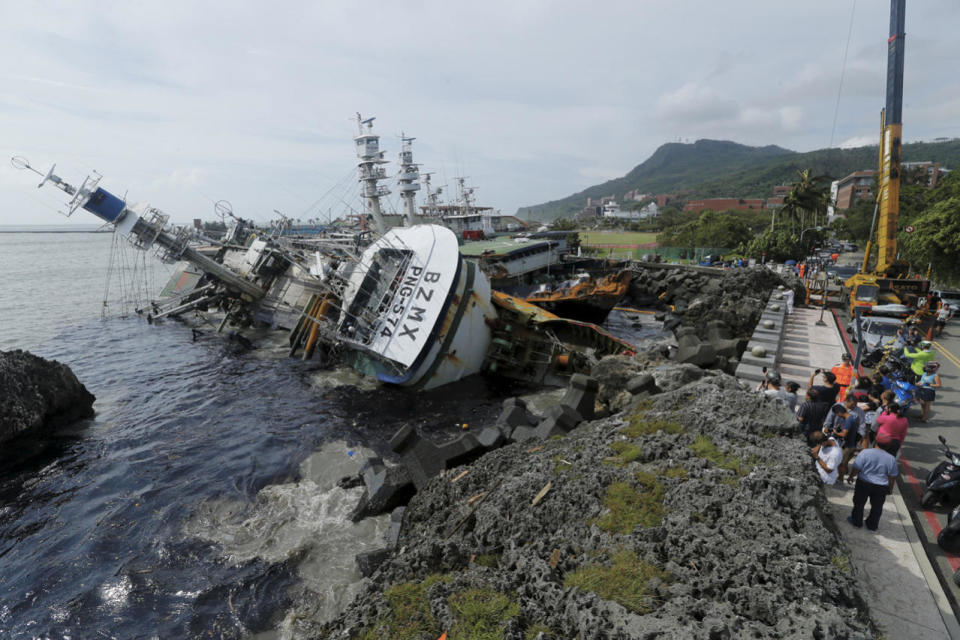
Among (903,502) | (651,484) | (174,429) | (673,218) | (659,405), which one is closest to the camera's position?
(651,484)

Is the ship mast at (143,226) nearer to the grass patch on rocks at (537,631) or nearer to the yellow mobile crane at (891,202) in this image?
the grass patch on rocks at (537,631)

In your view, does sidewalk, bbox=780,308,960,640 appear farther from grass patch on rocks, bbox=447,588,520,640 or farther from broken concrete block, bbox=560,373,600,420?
broken concrete block, bbox=560,373,600,420

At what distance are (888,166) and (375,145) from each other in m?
27.4

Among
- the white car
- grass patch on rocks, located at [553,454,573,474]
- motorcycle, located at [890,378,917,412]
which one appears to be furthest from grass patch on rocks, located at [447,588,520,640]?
the white car

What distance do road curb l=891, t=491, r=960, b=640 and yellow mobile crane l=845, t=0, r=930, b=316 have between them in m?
16.1

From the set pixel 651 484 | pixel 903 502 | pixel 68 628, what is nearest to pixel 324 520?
pixel 68 628

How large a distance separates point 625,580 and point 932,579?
384 centimetres

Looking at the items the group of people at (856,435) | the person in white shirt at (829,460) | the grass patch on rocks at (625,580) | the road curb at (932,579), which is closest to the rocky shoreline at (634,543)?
the grass patch on rocks at (625,580)

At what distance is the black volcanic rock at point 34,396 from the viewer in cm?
1267

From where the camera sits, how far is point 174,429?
47.8ft

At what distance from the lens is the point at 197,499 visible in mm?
10492

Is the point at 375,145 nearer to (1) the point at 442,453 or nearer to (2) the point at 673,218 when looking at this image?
(1) the point at 442,453

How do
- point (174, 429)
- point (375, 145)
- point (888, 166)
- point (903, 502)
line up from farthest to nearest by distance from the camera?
1. point (375, 145)
2. point (888, 166)
3. point (174, 429)
4. point (903, 502)

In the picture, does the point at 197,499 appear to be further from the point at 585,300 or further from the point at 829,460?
the point at 585,300
